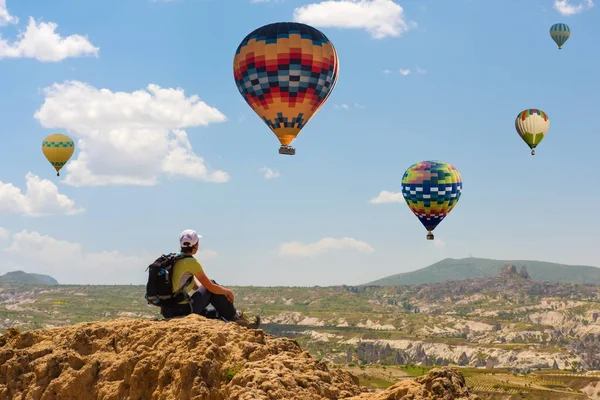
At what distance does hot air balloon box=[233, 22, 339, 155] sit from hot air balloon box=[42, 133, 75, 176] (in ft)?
202

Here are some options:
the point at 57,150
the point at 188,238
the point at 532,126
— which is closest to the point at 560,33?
A: the point at 532,126

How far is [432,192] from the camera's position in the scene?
371 feet

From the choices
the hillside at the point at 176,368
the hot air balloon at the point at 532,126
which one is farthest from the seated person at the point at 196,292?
the hot air balloon at the point at 532,126

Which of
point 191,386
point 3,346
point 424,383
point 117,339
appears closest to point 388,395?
point 424,383

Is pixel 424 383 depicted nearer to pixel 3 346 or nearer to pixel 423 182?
pixel 3 346

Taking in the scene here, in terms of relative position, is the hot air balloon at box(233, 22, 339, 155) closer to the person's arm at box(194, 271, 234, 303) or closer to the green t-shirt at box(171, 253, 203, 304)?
the green t-shirt at box(171, 253, 203, 304)

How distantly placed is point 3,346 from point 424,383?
32.4ft

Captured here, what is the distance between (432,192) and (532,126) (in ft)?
124

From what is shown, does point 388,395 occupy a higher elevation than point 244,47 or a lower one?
lower

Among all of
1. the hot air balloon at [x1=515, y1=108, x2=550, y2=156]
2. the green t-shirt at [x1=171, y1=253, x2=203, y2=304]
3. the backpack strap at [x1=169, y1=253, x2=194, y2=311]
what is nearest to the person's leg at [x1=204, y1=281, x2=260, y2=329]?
the backpack strap at [x1=169, y1=253, x2=194, y2=311]

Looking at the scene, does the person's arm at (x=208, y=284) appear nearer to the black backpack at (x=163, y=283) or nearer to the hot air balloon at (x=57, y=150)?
the black backpack at (x=163, y=283)

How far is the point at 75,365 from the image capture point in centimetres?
1603

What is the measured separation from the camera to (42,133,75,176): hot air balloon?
134 m

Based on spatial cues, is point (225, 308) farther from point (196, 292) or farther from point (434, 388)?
point (434, 388)
